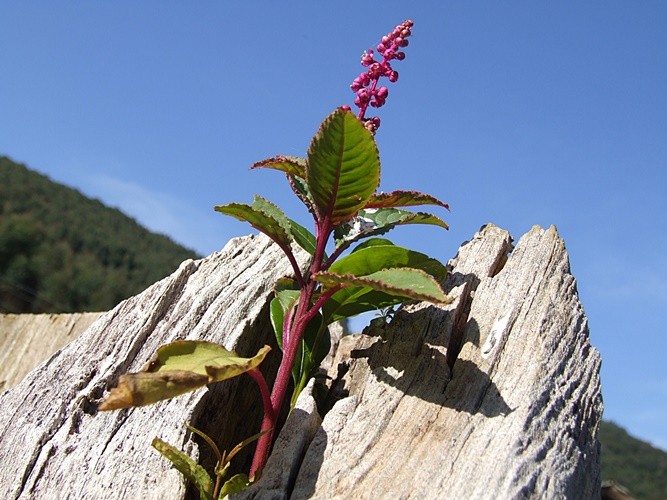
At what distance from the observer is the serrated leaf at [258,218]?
2076 millimetres

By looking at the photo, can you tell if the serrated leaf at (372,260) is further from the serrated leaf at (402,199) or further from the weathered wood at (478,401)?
the weathered wood at (478,401)

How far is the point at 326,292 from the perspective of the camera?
204 cm

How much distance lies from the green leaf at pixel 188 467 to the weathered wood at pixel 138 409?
97 mm

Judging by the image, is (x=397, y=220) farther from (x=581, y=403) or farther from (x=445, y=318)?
(x=581, y=403)

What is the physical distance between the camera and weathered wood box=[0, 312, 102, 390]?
392 cm

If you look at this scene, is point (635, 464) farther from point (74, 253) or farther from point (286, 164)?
point (74, 253)

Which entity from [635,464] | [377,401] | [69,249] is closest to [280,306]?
[377,401]

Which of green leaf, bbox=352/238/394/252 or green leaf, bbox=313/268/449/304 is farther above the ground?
green leaf, bbox=352/238/394/252

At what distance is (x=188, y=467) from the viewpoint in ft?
6.29

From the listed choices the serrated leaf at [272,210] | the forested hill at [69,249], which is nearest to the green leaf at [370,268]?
the serrated leaf at [272,210]

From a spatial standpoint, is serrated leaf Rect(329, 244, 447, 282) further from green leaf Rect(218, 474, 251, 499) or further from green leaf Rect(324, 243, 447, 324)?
green leaf Rect(218, 474, 251, 499)

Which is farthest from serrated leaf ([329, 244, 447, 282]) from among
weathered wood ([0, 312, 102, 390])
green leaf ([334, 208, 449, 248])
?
weathered wood ([0, 312, 102, 390])

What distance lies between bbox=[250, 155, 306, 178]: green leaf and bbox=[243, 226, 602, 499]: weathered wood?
0.62m

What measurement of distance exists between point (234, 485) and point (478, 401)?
0.74 meters
